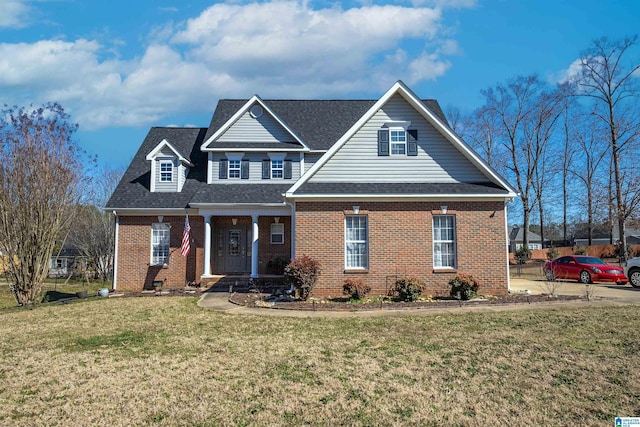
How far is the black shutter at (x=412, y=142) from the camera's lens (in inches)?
635

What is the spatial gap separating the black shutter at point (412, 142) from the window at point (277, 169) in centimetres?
762

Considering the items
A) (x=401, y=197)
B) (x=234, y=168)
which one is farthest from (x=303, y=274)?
(x=234, y=168)

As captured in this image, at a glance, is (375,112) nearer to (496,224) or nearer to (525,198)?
(496,224)

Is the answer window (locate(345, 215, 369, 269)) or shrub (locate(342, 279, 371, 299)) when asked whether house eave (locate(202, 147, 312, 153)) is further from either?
shrub (locate(342, 279, 371, 299))

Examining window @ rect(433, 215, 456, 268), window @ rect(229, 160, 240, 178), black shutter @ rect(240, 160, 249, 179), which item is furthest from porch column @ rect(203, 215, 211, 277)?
window @ rect(433, 215, 456, 268)

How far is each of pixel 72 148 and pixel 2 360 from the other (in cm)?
1187

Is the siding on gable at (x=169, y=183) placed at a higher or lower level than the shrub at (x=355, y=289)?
higher

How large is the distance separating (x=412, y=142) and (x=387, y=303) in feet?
19.6

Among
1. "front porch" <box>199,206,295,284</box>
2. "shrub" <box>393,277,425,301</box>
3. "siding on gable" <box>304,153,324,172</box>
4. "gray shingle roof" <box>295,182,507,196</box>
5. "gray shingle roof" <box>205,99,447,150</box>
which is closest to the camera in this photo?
"shrub" <box>393,277,425,301</box>

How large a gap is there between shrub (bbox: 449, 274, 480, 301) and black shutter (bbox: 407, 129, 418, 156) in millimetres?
4653

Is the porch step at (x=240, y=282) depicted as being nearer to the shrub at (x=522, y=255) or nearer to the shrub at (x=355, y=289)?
the shrub at (x=355, y=289)

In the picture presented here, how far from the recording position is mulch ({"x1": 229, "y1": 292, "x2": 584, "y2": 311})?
43.0 feet

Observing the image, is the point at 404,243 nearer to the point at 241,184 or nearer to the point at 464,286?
the point at 464,286

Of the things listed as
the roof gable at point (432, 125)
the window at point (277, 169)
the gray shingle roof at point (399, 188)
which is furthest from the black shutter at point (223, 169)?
the gray shingle roof at point (399, 188)
